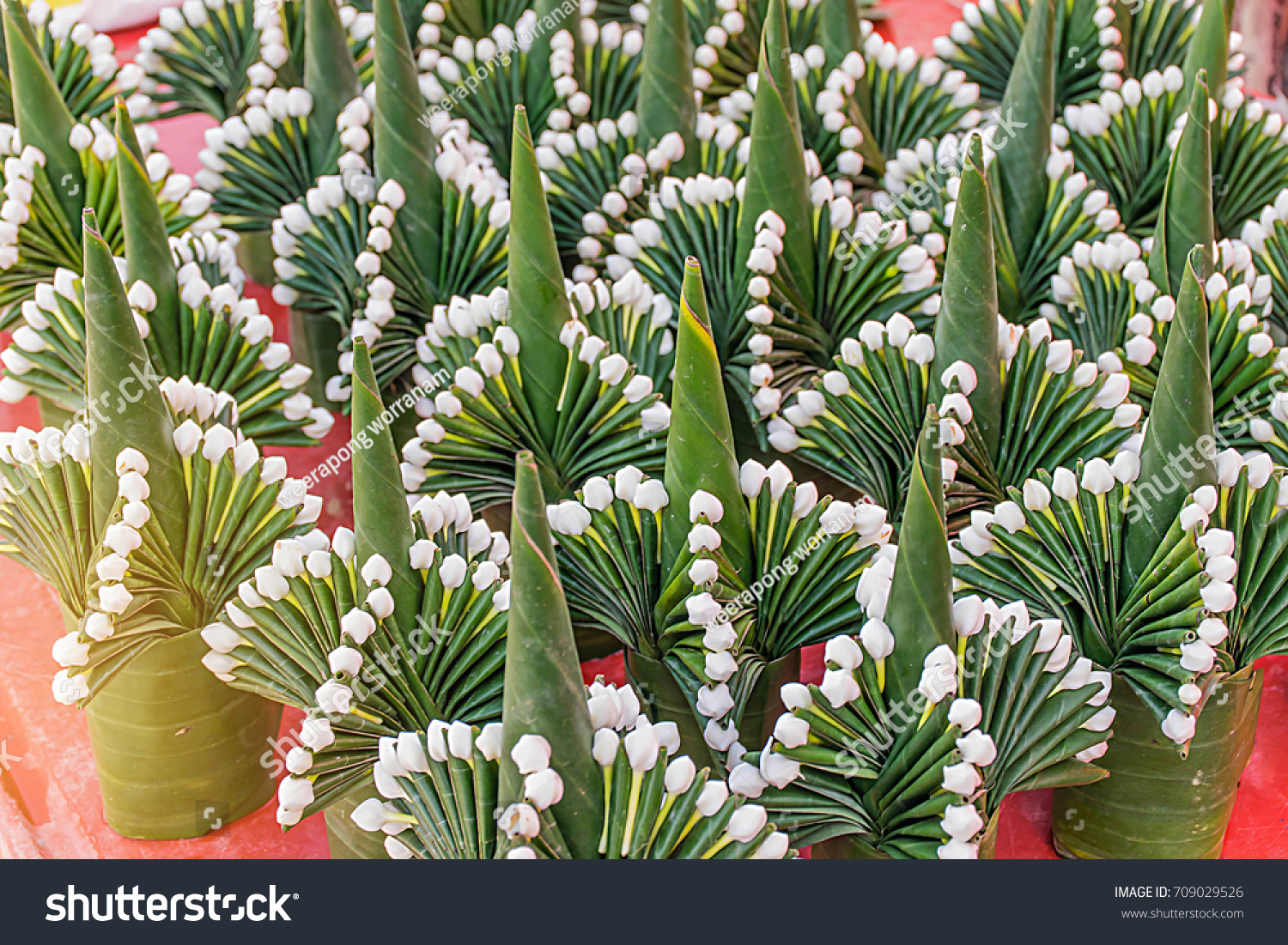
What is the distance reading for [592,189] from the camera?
1427mm

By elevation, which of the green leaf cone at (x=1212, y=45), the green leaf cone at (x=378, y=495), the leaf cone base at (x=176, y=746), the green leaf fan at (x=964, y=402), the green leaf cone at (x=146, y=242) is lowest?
the leaf cone base at (x=176, y=746)

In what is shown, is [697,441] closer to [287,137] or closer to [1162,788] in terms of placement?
[1162,788]

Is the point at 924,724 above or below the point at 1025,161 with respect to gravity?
below

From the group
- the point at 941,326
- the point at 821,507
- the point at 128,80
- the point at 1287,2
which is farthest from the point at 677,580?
the point at 1287,2

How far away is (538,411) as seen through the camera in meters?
1.15

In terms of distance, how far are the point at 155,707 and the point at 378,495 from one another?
329 mm

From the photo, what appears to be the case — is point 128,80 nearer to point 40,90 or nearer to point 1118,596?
point 40,90

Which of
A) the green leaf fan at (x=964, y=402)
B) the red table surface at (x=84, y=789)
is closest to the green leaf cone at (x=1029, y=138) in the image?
the green leaf fan at (x=964, y=402)

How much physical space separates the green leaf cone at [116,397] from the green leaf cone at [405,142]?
1.19ft

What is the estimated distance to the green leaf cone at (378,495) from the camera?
87 cm

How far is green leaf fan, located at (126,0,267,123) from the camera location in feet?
5.44

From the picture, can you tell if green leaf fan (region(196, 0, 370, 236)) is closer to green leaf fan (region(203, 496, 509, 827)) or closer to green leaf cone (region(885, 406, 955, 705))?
green leaf fan (region(203, 496, 509, 827))

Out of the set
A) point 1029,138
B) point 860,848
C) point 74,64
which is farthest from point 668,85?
point 860,848

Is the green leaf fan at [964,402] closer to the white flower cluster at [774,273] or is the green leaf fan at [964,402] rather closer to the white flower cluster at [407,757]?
the white flower cluster at [774,273]
